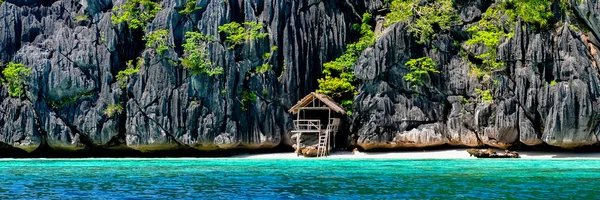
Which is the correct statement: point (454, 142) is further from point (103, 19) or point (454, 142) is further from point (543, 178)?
point (103, 19)

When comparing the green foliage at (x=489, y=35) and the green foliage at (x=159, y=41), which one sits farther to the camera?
the green foliage at (x=159, y=41)

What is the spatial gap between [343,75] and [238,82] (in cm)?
585

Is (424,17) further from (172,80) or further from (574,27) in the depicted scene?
(172,80)

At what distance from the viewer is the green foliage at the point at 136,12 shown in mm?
40094

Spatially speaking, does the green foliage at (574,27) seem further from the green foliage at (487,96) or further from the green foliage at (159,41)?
the green foliage at (159,41)

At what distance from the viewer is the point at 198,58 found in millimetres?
38281

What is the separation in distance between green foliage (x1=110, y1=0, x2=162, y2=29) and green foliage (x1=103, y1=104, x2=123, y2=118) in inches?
188

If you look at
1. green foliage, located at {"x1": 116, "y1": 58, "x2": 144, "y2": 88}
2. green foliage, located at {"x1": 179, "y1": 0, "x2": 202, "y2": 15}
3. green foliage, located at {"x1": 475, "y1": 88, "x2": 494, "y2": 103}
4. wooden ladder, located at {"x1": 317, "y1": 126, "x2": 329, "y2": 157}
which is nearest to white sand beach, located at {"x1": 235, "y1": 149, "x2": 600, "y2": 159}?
wooden ladder, located at {"x1": 317, "y1": 126, "x2": 329, "y2": 157}

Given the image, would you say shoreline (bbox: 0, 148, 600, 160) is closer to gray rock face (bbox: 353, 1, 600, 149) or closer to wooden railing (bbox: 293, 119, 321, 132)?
gray rock face (bbox: 353, 1, 600, 149)

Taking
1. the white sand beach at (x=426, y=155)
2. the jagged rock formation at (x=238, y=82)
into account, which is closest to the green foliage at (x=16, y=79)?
the jagged rock formation at (x=238, y=82)

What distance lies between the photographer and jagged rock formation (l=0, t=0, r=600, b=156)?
35469 millimetres

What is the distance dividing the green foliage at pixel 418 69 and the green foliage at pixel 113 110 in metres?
15.9

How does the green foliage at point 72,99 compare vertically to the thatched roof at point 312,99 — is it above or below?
above

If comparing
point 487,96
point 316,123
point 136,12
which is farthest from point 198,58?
point 487,96
